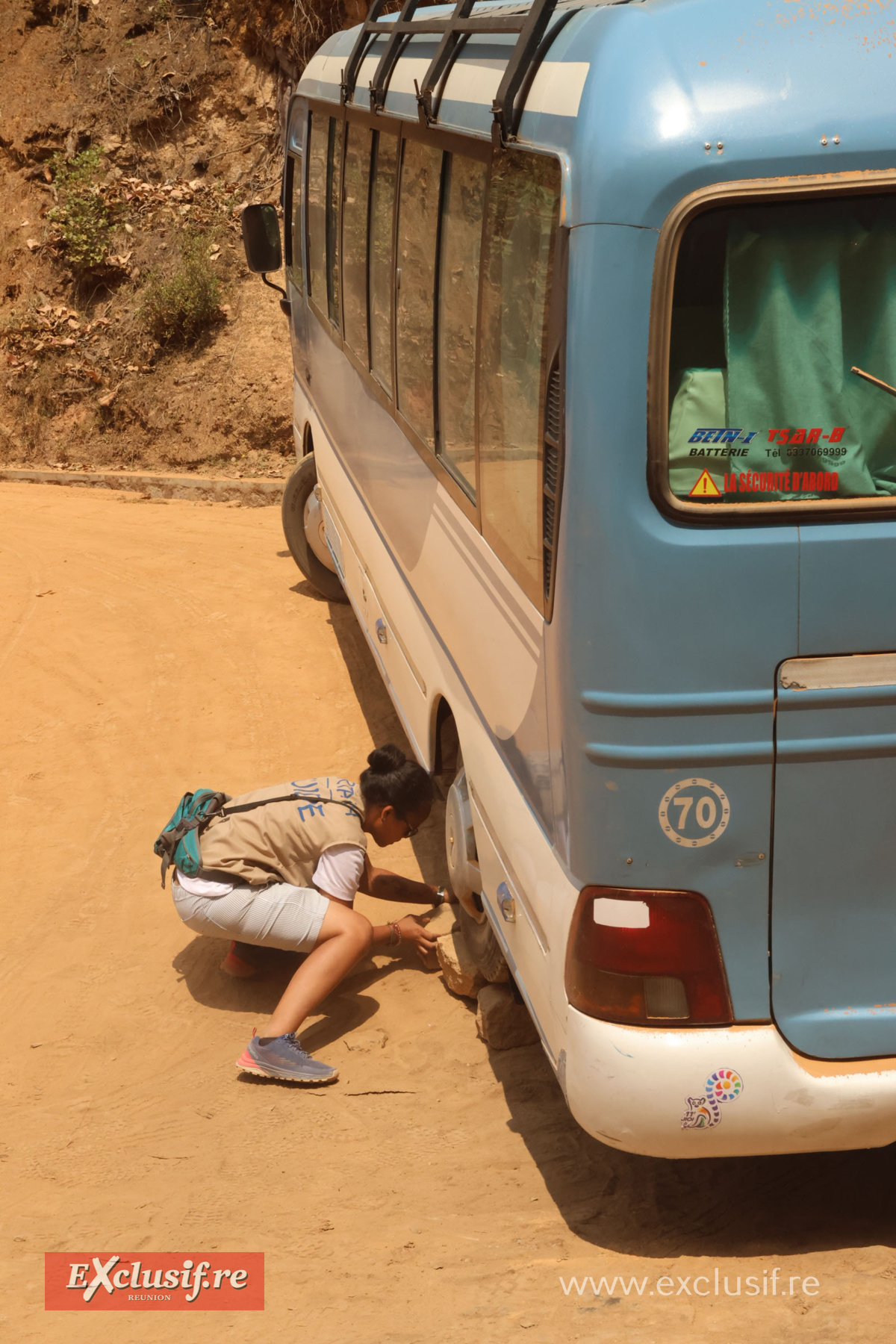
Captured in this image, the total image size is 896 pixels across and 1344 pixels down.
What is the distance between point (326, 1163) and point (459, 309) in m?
2.49

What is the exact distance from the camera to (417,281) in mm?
4191

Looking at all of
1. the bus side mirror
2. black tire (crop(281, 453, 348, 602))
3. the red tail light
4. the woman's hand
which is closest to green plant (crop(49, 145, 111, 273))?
the bus side mirror

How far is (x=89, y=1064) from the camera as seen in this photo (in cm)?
430

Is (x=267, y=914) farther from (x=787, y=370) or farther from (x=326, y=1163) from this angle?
(x=787, y=370)

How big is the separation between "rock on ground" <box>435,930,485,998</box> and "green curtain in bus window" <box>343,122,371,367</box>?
2528 mm

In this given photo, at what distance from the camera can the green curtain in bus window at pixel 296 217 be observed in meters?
8.00

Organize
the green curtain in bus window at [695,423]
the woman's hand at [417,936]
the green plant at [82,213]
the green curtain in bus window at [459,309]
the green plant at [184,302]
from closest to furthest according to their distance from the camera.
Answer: the green curtain in bus window at [695,423] → the green curtain in bus window at [459,309] → the woman's hand at [417,936] → the green plant at [184,302] → the green plant at [82,213]

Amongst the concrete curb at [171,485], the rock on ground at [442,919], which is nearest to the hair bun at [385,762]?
the rock on ground at [442,919]

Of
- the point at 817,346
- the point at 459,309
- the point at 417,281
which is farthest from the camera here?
the point at 417,281

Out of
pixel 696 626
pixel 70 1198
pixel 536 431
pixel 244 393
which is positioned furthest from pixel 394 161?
pixel 244 393

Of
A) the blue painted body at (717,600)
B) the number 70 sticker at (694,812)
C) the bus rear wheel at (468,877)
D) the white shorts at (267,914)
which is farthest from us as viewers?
the white shorts at (267,914)

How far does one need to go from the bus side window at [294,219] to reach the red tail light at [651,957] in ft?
20.7

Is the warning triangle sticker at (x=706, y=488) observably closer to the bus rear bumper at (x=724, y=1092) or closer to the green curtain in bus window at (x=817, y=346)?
the green curtain in bus window at (x=817, y=346)

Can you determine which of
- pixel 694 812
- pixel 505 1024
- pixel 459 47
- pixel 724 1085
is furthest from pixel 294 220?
pixel 724 1085
